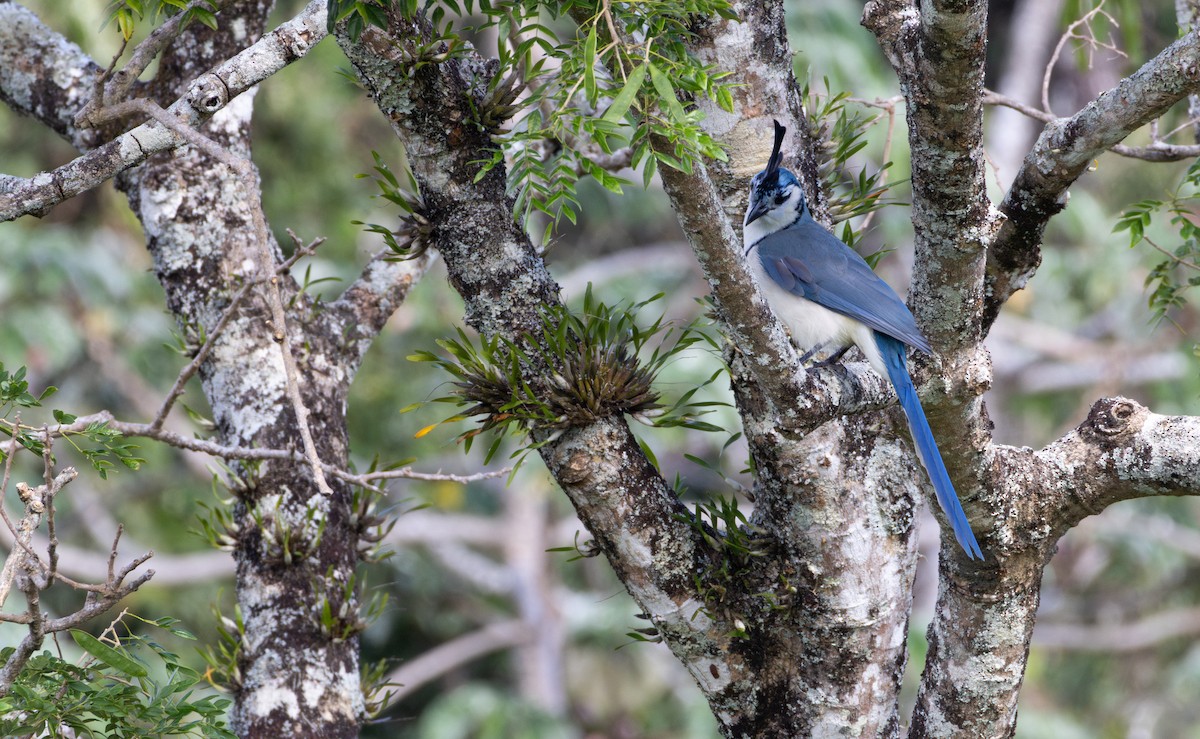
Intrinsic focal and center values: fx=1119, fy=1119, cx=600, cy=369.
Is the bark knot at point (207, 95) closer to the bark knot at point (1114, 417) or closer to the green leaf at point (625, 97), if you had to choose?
the green leaf at point (625, 97)

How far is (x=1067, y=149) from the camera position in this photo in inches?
94.3

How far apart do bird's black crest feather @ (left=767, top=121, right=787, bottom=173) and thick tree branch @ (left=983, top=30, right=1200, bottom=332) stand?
0.53 meters

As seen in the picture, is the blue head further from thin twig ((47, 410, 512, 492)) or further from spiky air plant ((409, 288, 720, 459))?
thin twig ((47, 410, 512, 492))

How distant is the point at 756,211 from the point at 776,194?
0.10 metres

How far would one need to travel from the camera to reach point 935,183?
2266mm

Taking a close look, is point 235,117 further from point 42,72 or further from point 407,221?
point 407,221

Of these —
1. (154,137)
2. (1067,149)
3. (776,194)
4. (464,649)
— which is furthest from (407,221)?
(464,649)

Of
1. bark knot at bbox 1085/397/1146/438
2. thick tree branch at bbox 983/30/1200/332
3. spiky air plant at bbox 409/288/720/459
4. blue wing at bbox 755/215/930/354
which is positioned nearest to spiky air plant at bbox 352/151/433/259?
spiky air plant at bbox 409/288/720/459

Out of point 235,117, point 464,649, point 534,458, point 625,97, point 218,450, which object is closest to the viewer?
point 625,97

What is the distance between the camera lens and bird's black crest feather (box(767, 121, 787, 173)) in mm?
2537

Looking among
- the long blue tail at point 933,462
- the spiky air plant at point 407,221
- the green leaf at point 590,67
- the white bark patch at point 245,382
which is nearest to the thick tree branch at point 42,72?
the white bark patch at point 245,382

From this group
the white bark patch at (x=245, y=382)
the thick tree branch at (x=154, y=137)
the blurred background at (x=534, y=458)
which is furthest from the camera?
the blurred background at (x=534, y=458)

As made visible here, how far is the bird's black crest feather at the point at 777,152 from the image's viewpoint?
2.54 m

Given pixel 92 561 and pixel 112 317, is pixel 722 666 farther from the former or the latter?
pixel 112 317
